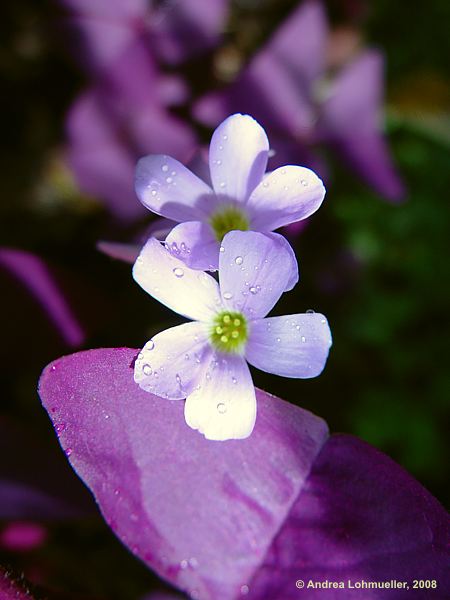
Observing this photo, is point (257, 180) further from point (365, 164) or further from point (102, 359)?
point (365, 164)

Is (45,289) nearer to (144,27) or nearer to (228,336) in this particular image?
(228,336)

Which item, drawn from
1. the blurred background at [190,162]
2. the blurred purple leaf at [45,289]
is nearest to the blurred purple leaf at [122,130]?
the blurred background at [190,162]

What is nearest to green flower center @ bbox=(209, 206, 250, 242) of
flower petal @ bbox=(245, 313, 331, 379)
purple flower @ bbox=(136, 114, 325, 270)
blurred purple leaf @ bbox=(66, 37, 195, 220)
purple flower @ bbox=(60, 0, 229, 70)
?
purple flower @ bbox=(136, 114, 325, 270)

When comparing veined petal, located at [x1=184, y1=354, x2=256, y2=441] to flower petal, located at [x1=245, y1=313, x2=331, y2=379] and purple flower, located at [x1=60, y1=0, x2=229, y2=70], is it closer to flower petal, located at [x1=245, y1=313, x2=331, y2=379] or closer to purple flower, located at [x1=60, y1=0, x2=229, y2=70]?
flower petal, located at [x1=245, y1=313, x2=331, y2=379]

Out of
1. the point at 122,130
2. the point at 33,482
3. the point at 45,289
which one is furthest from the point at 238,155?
the point at 122,130

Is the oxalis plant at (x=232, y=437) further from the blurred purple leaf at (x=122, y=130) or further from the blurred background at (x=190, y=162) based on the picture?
the blurred purple leaf at (x=122, y=130)

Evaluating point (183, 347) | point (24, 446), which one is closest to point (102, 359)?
point (183, 347)
